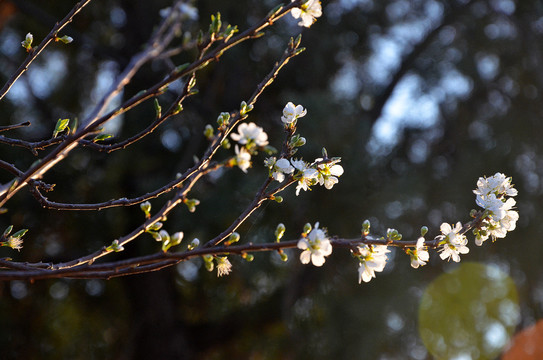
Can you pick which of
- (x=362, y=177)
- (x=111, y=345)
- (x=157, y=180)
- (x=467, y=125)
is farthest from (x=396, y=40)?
(x=111, y=345)

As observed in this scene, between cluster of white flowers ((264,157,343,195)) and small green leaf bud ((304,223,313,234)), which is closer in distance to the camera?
small green leaf bud ((304,223,313,234))

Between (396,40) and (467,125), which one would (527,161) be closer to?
(467,125)

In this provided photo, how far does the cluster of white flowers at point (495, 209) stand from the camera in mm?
850

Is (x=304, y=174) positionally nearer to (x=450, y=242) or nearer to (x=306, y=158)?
(x=450, y=242)

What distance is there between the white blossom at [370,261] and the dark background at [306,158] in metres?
1.63

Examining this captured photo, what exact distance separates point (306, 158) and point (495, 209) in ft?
5.24

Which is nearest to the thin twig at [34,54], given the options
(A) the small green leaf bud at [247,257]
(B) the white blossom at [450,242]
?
(A) the small green leaf bud at [247,257]

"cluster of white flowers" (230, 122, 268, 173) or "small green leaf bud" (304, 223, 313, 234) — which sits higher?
"cluster of white flowers" (230, 122, 268, 173)

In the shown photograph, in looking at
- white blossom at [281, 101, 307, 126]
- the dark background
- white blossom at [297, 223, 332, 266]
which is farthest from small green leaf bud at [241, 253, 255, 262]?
the dark background

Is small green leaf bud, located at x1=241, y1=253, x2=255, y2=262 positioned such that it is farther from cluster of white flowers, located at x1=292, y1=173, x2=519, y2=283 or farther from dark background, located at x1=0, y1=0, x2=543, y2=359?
dark background, located at x1=0, y1=0, x2=543, y2=359

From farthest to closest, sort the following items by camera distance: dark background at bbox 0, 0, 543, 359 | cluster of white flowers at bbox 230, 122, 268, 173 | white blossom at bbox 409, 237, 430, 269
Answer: dark background at bbox 0, 0, 543, 359, white blossom at bbox 409, 237, 430, 269, cluster of white flowers at bbox 230, 122, 268, 173

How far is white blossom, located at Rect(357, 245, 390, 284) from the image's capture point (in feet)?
2.48

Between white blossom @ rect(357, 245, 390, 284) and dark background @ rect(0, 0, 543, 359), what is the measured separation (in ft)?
5.36

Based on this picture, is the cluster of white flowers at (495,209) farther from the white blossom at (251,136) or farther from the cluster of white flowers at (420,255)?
the white blossom at (251,136)
